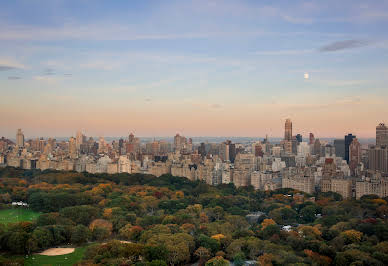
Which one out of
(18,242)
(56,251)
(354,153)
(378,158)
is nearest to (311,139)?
(354,153)

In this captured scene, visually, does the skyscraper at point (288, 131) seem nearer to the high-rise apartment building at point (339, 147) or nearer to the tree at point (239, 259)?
the high-rise apartment building at point (339, 147)

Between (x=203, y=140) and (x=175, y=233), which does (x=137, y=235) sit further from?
(x=203, y=140)

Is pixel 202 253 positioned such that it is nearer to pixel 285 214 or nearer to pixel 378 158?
pixel 285 214

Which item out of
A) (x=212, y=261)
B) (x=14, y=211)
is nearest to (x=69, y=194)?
(x=14, y=211)

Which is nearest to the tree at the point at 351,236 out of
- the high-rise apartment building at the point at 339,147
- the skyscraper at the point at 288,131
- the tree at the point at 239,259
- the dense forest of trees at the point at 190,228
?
the dense forest of trees at the point at 190,228

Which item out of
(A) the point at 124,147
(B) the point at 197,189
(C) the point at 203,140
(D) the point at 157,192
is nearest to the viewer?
(D) the point at 157,192

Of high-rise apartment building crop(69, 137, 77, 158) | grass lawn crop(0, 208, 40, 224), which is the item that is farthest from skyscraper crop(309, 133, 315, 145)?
grass lawn crop(0, 208, 40, 224)

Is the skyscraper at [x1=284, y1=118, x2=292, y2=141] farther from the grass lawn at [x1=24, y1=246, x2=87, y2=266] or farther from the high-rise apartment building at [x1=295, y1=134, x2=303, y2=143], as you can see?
the grass lawn at [x1=24, y1=246, x2=87, y2=266]
